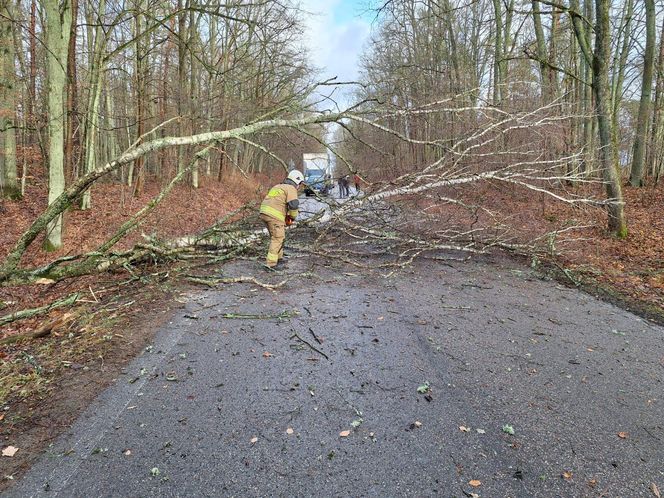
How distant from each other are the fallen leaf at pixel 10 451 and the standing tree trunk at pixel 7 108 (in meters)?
11.5

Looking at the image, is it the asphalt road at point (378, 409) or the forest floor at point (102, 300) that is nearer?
the asphalt road at point (378, 409)

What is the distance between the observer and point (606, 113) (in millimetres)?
8805

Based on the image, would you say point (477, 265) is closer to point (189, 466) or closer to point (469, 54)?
point (189, 466)

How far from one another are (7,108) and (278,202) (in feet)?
30.3

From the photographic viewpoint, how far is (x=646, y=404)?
9.99 feet

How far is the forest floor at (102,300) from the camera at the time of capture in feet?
10.1

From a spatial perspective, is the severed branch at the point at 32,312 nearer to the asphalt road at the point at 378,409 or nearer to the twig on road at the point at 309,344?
the asphalt road at the point at 378,409

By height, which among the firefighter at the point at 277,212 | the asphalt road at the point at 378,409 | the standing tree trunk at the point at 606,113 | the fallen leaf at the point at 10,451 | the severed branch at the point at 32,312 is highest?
the standing tree trunk at the point at 606,113

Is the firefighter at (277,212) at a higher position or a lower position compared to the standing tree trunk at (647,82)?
lower

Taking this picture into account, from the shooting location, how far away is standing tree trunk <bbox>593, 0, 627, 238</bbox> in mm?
8703

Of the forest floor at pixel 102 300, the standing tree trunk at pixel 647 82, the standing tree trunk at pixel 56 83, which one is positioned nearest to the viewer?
the forest floor at pixel 102 300

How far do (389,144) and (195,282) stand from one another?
16205 millimetres

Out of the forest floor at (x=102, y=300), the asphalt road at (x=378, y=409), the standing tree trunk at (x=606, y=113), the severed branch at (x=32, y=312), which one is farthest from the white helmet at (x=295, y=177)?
the standing tree trunk at (x=606, y=113)

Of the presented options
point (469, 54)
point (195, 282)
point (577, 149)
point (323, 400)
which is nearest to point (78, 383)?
point (323, 400)
